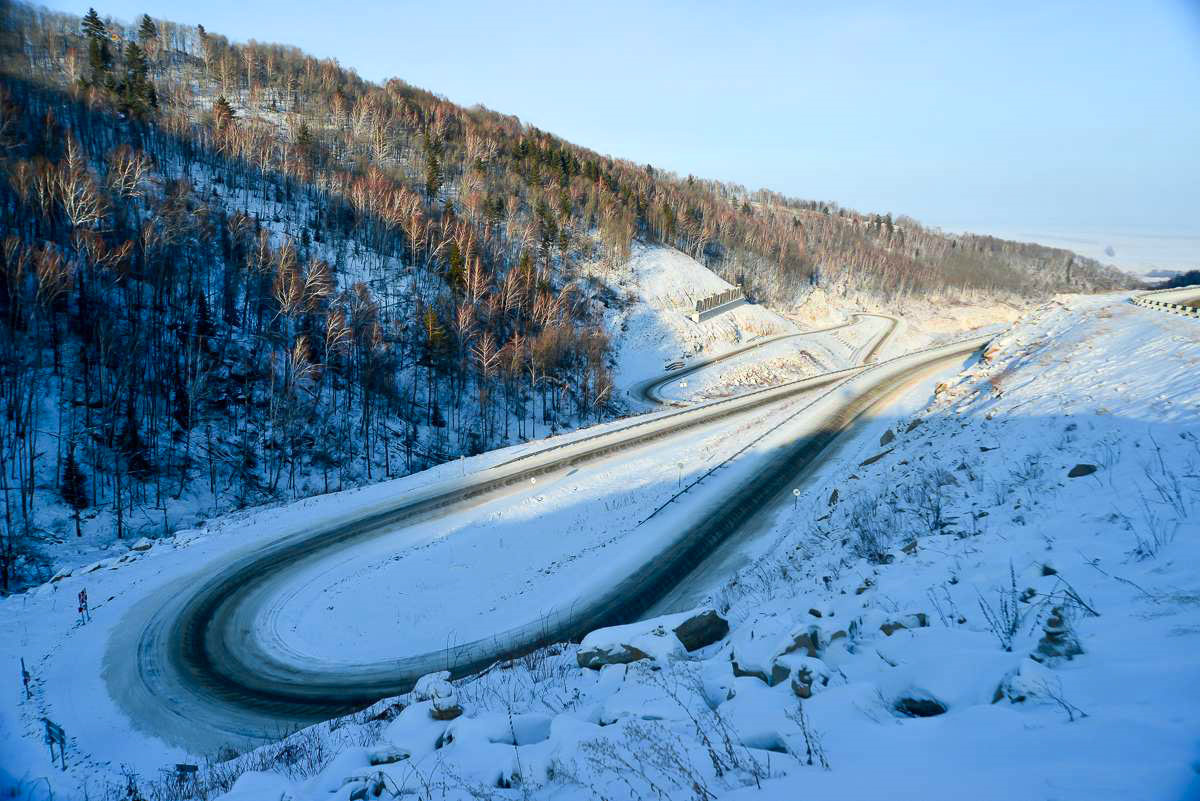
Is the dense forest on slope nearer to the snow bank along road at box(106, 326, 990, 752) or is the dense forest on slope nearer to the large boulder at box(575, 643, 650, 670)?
the snow bank along road at box(106, 326, 990, 752)

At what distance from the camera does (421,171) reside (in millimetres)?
99438

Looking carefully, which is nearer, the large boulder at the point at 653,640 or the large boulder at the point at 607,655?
the large boulder at the point at 653,640

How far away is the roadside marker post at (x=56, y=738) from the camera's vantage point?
1350 centimetres

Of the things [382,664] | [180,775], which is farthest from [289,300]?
[180,775]

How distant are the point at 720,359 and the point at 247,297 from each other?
185 feet

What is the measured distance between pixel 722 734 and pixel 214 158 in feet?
310

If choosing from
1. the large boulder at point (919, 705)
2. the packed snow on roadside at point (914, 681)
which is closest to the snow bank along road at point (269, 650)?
the packed snow on roadside at point (914, 681)

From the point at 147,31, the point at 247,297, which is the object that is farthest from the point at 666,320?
the point at 147,31

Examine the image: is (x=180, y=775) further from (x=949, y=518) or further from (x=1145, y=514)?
(x=1145, y=514)

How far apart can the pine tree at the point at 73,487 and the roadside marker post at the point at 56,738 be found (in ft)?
71.5

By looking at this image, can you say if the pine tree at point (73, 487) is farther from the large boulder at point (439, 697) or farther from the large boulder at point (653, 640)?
the large boulder at point (653, 640)

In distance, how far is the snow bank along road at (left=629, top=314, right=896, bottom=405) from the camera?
220ft

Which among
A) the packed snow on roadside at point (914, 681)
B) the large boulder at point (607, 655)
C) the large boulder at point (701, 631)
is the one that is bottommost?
the large boulder at point (607, 655)

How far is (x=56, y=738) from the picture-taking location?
14094 mm
